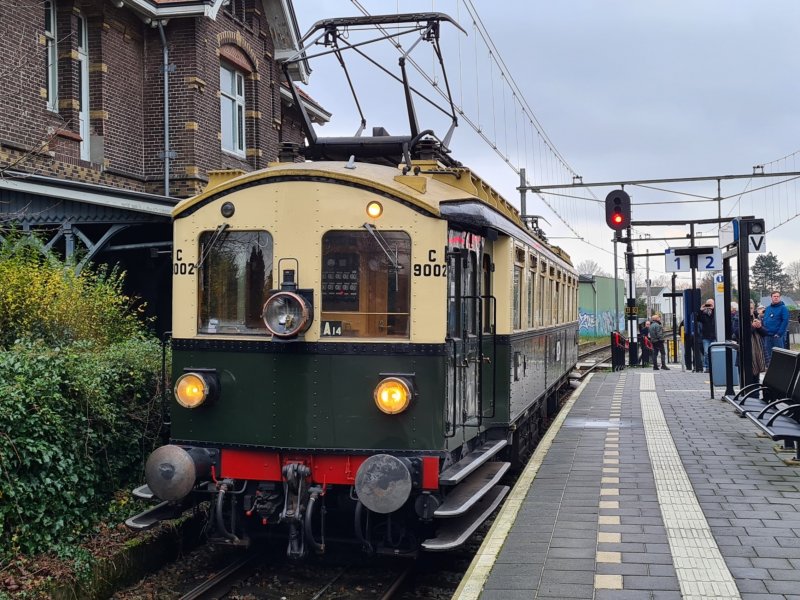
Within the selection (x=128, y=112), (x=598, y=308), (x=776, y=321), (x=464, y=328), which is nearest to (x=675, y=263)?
(x=776, y=321)

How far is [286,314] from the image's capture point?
6586 millimetres

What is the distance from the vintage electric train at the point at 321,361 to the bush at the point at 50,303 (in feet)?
7.16

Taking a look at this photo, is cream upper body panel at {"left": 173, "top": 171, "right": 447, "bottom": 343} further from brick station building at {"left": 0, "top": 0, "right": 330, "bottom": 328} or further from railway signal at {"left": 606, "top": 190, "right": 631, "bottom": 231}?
railway signal at {"left": 606, "top": 190, "right": 631, "bottom": 231}

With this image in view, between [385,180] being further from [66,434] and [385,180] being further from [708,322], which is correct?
[708,322]

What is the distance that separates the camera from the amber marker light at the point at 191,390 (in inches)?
267

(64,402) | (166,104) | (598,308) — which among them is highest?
(166,104)

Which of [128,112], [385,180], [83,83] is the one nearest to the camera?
[385,180]

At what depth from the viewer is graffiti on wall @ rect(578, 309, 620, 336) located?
6409cm

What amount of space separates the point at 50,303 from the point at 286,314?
3332 millimetres

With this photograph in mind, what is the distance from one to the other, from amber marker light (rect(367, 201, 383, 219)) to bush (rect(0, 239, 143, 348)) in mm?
3697

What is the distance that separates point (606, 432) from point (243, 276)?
23.3 feet

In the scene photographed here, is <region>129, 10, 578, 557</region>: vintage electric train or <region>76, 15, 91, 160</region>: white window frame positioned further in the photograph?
<region>76, 15, 91, 160</region>: white window frame

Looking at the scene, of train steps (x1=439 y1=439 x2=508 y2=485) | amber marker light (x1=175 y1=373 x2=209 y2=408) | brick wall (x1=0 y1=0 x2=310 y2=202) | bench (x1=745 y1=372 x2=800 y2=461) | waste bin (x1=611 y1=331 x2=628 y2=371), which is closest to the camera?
train steps (x1=439 y1=439 x2=508 y2=485)

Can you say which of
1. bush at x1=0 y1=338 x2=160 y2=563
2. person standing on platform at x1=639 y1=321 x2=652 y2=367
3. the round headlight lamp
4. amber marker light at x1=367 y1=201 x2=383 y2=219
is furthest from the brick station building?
person standing on platform at x1=639 y1=321 x2=652 y2=367
